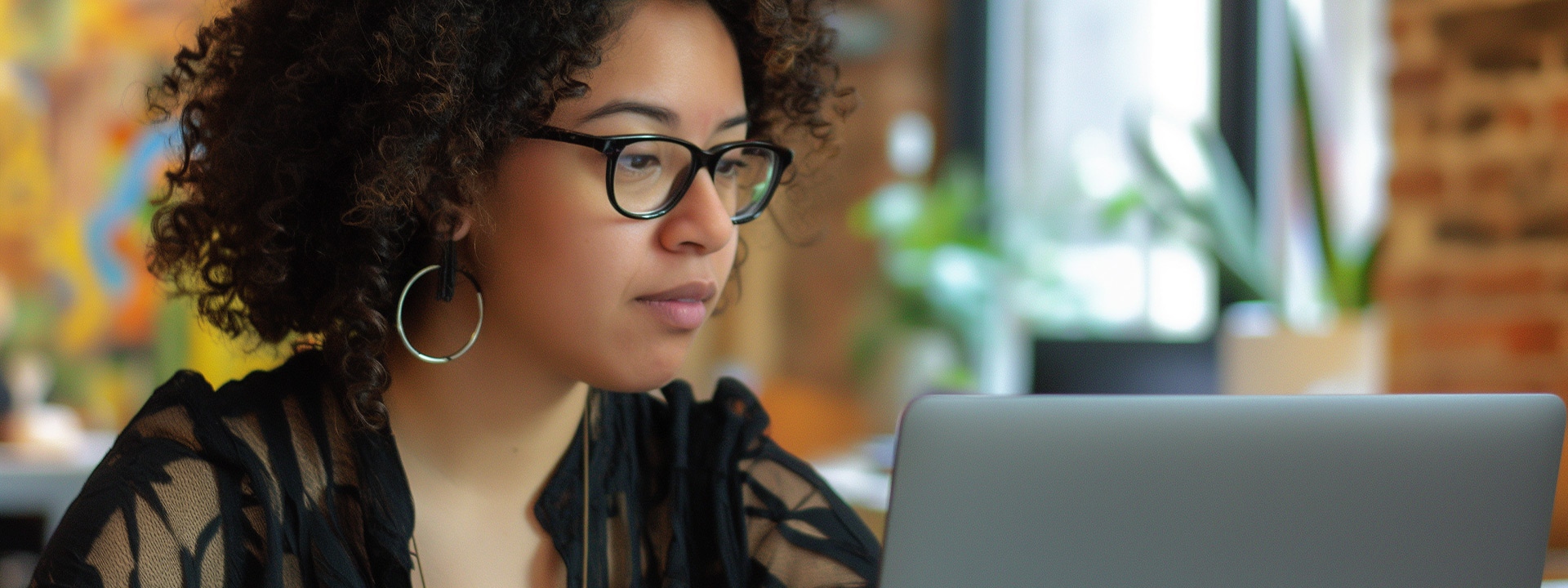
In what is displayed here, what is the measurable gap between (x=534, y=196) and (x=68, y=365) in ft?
9.47

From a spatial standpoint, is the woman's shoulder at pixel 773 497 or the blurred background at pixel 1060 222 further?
the blurred background at pixel 1060 222

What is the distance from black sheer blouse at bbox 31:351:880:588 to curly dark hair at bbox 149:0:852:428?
69mm

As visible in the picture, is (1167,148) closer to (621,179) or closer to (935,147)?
(935,147)

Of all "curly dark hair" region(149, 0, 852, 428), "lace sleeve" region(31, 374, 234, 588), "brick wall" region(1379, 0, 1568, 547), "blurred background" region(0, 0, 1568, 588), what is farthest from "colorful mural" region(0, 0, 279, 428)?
"brick wall" region(1379, 0, 1568, 547)

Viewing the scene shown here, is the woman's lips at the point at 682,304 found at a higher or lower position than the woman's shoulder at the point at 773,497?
higher

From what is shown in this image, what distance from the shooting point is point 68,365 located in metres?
3.19

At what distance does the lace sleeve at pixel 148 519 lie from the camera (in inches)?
32.3

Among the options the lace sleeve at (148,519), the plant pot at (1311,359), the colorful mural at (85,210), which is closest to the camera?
the lace sleeve at (148,519)

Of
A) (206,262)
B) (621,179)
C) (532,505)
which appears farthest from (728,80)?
(206,262)

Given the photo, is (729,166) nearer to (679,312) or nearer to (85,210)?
(679,312)

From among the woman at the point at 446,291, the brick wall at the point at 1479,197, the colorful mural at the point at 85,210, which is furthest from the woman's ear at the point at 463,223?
the colorful mural at the point at 85,210

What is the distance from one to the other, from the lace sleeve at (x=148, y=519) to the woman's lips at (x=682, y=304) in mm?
368

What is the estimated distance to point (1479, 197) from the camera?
1703 millimetres

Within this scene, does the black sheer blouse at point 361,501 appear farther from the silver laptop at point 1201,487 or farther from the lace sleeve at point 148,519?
the silver laptop at point 1201,487
